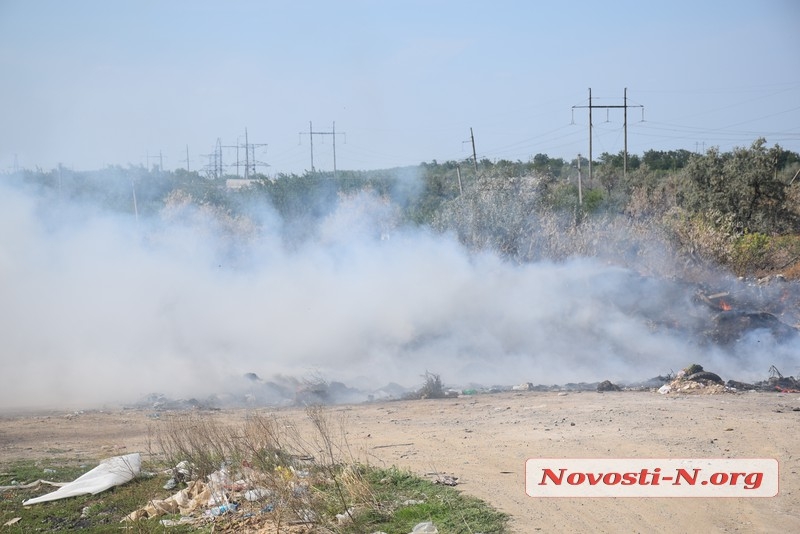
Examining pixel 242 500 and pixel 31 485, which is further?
pixel 31 485

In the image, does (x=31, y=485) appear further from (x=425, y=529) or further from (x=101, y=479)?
(x=425, y=529)

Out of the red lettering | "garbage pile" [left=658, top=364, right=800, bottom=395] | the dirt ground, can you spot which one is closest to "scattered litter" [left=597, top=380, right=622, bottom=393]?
the dirt ground

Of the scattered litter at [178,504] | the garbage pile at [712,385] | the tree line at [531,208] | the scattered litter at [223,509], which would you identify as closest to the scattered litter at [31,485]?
the scattered litter at [178,504]

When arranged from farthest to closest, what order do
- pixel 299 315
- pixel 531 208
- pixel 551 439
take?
1. pixel 531 208
2. pixel 299 315
3. pixel 551 439

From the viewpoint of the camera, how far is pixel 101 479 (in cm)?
1069

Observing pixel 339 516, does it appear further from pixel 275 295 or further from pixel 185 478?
pixel 275 295

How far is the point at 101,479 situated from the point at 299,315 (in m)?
11.4

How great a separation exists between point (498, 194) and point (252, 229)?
8009mm

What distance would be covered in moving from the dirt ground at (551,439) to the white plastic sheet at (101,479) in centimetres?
37

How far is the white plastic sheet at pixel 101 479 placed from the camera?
1043 cm

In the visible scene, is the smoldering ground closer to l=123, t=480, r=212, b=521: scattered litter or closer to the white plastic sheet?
the white plastic sheet

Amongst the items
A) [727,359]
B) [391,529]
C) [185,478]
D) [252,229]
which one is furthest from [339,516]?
[252,229]

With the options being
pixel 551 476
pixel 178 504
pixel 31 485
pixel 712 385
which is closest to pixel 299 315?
pixel 712 385

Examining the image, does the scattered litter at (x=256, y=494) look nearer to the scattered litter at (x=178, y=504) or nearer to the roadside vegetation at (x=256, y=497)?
the roadside vegetation at (x=256, y=497)
